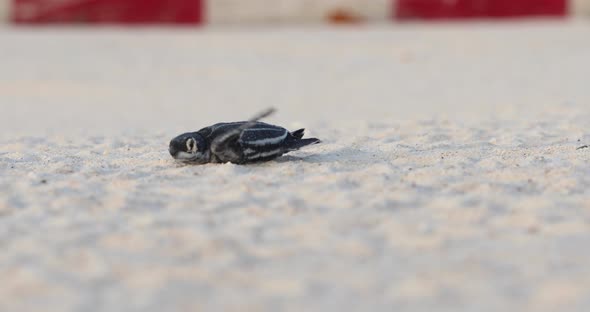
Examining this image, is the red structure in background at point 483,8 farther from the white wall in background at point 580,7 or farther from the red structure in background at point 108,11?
the red structure in background at point 108,11

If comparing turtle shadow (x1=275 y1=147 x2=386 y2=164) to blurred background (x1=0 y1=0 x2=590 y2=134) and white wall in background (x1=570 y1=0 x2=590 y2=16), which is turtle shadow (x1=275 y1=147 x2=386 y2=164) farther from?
white wall in background (x1=570 y1=0 x2=590 y2=16)

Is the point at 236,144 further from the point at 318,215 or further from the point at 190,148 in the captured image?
the point at 318,215

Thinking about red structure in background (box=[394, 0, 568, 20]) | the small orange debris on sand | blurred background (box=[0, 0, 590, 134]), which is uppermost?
red structure in background (box=[394, 0, 568, 20])

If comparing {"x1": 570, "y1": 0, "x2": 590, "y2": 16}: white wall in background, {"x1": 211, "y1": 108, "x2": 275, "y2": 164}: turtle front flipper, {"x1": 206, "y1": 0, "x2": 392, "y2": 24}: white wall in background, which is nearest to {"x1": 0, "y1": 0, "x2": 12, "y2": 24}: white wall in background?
{"x1": 206, "y1": 0, "x2": 392, "y2": 24}: white wall in background

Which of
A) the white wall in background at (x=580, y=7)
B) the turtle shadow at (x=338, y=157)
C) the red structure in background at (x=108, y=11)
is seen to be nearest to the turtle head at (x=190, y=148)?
the turtle shadow at (x=338, y=157)

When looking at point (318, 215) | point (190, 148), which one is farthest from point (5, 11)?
point (318, 215)

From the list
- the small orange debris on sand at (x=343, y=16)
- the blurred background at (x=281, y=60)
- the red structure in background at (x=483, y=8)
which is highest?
the red structure in background at (x=483, y=8)

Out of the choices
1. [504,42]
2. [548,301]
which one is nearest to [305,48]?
[504,42]
